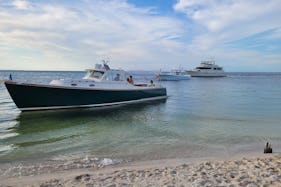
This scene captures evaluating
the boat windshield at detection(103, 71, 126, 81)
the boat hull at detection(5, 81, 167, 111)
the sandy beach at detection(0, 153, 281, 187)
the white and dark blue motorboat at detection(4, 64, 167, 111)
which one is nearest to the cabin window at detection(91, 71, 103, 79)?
the white and dark blue motorboat at detection(4, 64, 167, 111)

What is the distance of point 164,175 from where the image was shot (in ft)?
Answer: 19.6

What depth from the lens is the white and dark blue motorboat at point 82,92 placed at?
15891mm

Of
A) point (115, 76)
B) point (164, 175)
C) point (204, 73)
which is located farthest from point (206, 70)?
point (164, 175)

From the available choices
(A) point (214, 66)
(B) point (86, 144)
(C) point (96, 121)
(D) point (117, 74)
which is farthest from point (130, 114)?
(A) point (214, 66)

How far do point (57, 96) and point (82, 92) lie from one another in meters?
1.58

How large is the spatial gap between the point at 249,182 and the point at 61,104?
13.7 meters

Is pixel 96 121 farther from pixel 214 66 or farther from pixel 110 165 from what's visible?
pixel 214 66

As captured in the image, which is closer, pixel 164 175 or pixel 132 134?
pixel 164 175

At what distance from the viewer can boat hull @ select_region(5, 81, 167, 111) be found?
1573 centimetres

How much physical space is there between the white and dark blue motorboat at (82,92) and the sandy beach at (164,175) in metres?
9.74

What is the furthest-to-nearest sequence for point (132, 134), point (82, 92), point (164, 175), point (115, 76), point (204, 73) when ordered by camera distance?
point (204, 73) < point (115, 76) < point (82, 92) < point (132, 134) < point (164, 175)

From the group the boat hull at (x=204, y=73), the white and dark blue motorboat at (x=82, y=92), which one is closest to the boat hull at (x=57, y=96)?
the white and dark blue motorboat at (x=82, y=92)

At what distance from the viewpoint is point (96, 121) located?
14.1m

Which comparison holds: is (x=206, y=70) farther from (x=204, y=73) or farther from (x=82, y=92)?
(x=82, y=92)
